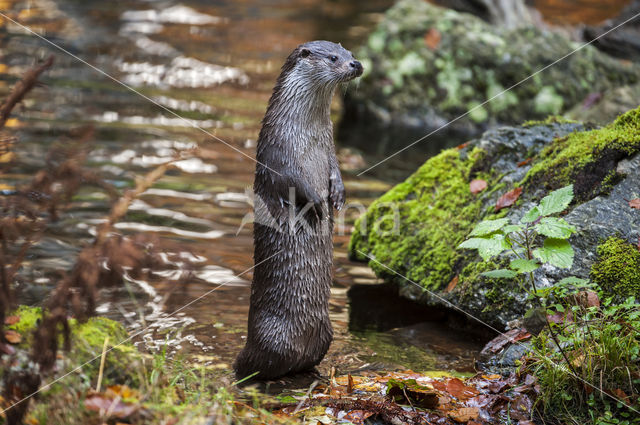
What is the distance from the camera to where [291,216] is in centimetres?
498

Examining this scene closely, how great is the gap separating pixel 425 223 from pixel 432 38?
824 cm

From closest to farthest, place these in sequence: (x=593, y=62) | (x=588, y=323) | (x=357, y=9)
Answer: (x=588, y=323) < (x=593, y=62) < (x=357, y=9)

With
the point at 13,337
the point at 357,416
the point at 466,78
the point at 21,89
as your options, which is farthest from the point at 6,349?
the point at 466,78

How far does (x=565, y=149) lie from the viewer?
6.17 metres

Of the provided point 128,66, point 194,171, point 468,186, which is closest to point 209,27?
point 128,66

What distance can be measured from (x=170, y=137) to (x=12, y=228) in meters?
7.82

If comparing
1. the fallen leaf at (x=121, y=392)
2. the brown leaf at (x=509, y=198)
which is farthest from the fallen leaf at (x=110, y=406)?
the brown leaf at (x=509, y=198)

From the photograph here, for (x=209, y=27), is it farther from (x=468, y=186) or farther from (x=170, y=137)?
(x=468, y=186)

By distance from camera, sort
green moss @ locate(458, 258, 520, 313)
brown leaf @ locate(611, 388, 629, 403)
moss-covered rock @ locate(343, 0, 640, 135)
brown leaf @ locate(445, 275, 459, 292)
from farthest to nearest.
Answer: moss-covered rock @ locate(343, 0, 640, 135) → brown leaf @ locate(445, 275, 459, 292) → green moss @ locate(458, 258, 520, 313) → brown leaf @ locate(611, 388, 629, 403)

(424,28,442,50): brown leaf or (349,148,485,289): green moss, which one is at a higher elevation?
(424,28,442,50): brown leaf

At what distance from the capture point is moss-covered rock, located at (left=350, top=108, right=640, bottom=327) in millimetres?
5539

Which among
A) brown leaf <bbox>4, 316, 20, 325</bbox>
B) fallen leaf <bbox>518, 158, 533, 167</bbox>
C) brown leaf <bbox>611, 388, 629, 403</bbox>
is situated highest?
fallen leaf <bbox>518, 158, 533, 167</bbox>

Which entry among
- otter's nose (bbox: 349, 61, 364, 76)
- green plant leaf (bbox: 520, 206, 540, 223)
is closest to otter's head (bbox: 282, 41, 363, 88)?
otter's nose (bbox: 349, 61, 364, 76)

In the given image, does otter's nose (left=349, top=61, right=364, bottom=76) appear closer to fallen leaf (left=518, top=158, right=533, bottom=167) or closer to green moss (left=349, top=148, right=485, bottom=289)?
green moss (left=349, top=148, right=485, bottom=289)
